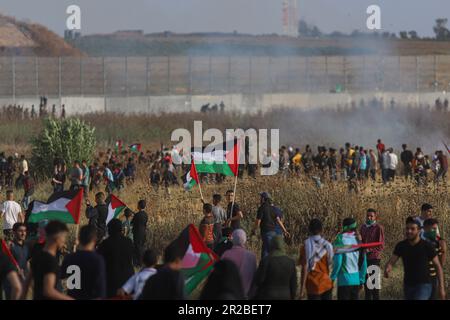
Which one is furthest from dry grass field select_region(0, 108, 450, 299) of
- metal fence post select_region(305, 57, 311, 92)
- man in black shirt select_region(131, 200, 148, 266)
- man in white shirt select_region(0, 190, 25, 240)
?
metal fence post select_region(305, 57, 311, 92)

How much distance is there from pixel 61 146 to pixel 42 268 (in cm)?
2153

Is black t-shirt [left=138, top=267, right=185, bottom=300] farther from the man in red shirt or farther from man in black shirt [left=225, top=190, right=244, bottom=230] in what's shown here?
man in black shirt [left=225, top=190, right=244, bottom=230]

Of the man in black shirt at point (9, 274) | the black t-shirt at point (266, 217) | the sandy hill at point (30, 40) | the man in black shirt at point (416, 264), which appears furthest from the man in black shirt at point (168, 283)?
the sandy hill at point (30, 40)

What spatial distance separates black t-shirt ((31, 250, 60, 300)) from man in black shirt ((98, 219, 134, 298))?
5.92ft

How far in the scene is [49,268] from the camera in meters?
9.73

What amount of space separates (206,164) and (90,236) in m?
10.3

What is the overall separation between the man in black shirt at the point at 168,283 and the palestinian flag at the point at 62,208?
171 inches

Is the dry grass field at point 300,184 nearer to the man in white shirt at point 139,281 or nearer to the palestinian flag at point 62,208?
the palestinian flag at point 62,208

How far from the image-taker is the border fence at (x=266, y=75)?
Answer: 193 feet

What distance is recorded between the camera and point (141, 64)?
59.4m

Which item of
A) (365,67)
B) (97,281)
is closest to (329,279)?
(97,281)

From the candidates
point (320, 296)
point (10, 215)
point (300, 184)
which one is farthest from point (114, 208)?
point (320, 296)

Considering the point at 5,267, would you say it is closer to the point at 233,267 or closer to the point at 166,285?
the point at 166,285
